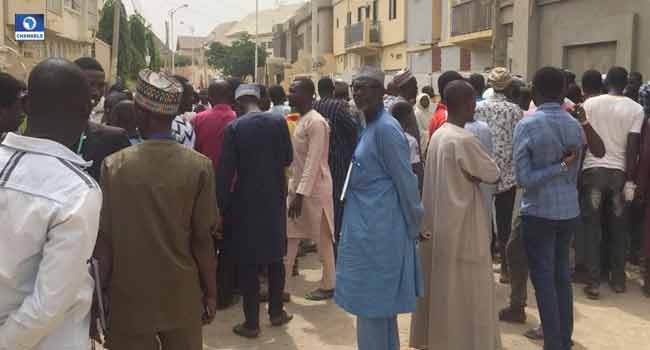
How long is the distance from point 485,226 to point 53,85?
2.80m

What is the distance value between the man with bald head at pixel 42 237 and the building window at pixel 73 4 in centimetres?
2871

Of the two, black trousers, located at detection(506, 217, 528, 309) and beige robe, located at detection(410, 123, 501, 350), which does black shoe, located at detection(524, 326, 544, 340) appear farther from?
beige robe, located at detection(410, 123, 501, 350)

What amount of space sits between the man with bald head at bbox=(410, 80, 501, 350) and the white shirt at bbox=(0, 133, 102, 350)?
8.19 feet

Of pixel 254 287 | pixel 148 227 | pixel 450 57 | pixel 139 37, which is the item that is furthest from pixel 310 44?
pixel 148 227

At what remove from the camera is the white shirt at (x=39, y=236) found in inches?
76.1

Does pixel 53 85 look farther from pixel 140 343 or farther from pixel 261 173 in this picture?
pixel 261 173

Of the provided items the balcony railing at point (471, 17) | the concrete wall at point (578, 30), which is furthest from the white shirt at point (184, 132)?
the balcony railing at point (471, 17)

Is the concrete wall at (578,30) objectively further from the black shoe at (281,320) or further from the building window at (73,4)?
the building window at (73,4)

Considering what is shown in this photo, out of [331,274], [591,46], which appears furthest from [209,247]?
[591,46]

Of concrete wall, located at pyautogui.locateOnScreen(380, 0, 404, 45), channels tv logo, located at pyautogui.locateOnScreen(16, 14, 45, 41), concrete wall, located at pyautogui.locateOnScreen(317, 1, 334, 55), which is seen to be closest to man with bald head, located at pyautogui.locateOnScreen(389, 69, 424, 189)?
channels tv logo, located at pyautogui.locateOnScreen(16, 14, 45, 41)

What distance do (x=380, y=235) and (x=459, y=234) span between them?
2.01 ft

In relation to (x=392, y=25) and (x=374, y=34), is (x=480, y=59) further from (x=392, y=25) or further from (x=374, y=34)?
(x=374, y=34)

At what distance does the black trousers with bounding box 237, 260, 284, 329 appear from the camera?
4902mm

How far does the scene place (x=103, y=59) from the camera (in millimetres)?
35562
